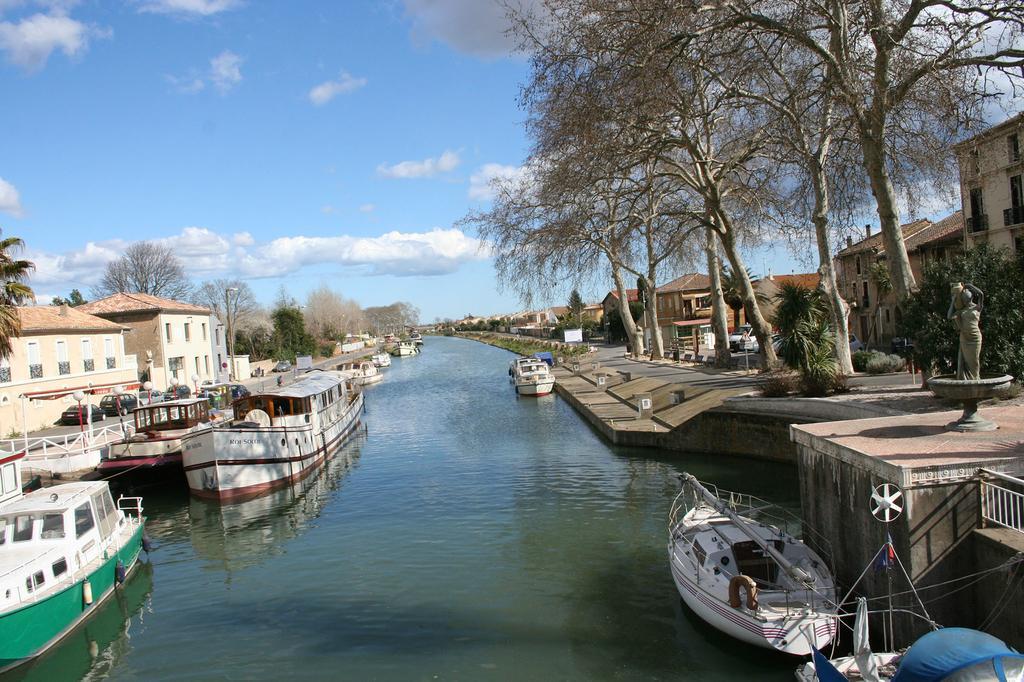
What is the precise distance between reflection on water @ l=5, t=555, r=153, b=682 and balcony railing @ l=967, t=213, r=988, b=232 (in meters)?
42.3

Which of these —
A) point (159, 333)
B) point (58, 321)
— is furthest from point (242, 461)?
point (159, 333)

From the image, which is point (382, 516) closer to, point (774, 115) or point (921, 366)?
point (921, 366)

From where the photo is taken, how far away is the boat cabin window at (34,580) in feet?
40.9

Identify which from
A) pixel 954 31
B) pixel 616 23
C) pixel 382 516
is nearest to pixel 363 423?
pixel 382 516

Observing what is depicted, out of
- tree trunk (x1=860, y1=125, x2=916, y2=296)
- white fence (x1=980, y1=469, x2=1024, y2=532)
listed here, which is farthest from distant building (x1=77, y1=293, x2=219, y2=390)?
white fence (x1=980, y1=469, x2=1024, y2=532)

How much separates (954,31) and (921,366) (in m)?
7.87

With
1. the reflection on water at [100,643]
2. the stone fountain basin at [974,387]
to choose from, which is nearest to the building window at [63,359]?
the reflection on water at [100,643]

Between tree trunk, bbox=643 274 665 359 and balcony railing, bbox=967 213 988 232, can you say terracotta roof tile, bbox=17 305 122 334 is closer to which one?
tree trunk, bbox=643 274 665 359

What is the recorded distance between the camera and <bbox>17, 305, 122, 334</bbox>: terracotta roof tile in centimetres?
3720

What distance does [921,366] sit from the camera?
18328 mm

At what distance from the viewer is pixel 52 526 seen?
14.2 m

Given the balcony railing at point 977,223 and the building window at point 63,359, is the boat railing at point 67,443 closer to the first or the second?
the building window at point 63,359

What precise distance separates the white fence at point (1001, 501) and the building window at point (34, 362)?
1575 inches

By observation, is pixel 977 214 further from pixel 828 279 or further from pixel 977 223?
pixel 828 279
